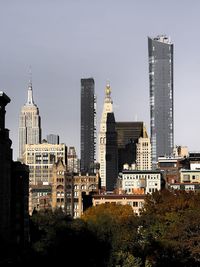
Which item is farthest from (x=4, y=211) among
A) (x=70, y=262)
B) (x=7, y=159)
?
(x=70, y=262)

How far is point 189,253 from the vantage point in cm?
12675

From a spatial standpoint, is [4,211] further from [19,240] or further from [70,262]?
[70,262]

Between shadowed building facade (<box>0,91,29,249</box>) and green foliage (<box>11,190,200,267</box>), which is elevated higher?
shadowed building facade (<box>0,91,29,249</box>)

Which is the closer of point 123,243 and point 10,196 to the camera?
point 123,243

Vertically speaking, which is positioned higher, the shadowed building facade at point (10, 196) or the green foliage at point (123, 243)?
the shadowed building facade at point (10, 196)

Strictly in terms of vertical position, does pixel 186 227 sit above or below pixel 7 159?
below

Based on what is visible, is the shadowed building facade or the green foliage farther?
the shadowed building facade

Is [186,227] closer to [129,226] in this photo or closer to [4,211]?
[129,226]

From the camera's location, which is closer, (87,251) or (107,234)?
(87,251)

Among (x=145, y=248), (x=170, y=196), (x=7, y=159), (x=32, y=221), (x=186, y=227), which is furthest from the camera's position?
(x=170, y=196)

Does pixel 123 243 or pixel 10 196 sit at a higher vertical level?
pixel 10 196

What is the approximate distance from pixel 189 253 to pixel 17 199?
38.8m

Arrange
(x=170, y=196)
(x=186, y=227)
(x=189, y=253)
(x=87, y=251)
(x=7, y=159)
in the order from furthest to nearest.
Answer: (x=170, y=196), (x=7, y=159), (x=186, y=227), (x=189, y=253), (x=87, y=251)

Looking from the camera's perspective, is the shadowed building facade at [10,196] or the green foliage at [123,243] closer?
the green foliage at [123,243]
